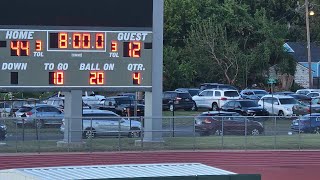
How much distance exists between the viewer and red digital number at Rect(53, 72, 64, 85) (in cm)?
3078

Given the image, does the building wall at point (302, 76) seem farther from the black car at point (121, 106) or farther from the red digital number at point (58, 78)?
the red digital number at point (58, 78)

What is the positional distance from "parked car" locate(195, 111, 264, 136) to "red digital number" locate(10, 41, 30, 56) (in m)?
8.17

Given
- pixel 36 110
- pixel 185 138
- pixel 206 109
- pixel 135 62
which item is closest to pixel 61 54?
pixel 135 62

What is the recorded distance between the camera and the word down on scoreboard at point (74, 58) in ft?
99.4

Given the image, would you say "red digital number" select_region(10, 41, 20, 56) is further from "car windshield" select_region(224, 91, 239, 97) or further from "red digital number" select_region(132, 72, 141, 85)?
"car windshield" select_region(224, 91, 239, 97)

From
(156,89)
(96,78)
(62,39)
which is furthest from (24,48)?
(156,89)

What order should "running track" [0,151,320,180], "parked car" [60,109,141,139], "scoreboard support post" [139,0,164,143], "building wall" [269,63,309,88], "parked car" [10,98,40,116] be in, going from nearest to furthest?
"running track" [0,151,320,180] → "scoreboard support post" [139,0,164,143] → "parked car" [60,109,141,139] → "parked car" [10,98,40,116] → "building wall" [269,63,309,88]

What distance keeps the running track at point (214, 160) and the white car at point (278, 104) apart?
1713cm

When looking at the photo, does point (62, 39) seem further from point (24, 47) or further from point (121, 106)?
point (121, 106)

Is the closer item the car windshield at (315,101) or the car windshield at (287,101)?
the car windshield at (287,101)

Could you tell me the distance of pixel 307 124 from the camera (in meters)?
37.0

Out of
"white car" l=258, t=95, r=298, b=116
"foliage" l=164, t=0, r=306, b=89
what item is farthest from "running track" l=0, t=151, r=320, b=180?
"foliage" l=164, t=0, r=306, b=89

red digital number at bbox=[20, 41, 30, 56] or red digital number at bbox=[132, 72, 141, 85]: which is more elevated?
red digital number at bbox=[20, 41, 30, 56]

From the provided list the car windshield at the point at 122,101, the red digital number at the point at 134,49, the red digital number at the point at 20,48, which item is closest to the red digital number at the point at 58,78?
the red digital number at the point at 20,48
